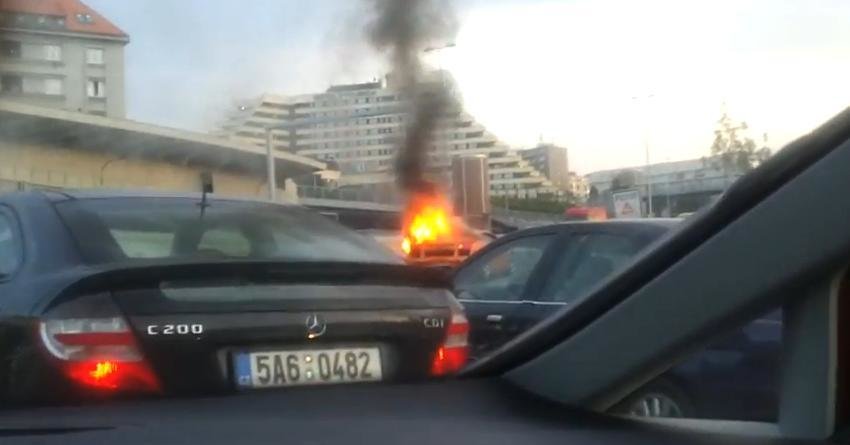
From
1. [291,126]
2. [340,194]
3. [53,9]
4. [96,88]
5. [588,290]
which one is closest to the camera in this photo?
[588,290]

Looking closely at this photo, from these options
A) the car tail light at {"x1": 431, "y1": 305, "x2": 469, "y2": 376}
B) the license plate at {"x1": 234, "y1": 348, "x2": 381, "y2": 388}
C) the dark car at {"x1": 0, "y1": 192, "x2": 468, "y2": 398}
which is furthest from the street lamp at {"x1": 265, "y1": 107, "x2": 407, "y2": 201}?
the license plate at {"x1": 234, "y1": 348, "x2": 381, "y2": 388}

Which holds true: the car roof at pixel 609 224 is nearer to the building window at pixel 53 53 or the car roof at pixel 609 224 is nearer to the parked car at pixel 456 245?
the parked car at pixel 456 245

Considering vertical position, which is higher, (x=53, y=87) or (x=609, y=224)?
(x=53, y=87)

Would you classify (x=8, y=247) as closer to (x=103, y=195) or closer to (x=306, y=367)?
(x=103, y=195)

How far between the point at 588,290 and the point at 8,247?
1.97 m

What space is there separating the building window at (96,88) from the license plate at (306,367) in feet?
29.2

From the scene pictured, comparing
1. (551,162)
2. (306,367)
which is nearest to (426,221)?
(551,162)

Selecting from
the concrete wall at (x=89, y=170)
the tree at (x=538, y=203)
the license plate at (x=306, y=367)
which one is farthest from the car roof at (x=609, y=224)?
the concrete wall at (x=89, y=170)

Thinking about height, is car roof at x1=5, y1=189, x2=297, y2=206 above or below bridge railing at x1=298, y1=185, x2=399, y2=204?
above

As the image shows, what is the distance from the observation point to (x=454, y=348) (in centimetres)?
381

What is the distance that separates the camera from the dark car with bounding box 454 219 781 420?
2.29 m

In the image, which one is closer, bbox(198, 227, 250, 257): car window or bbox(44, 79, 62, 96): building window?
bbox(198, 227, 250, 257): car window

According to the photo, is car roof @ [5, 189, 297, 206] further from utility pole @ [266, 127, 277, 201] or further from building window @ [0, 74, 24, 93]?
building window @ [0, 74, 24, 93]

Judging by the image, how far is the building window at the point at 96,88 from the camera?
12109mm
